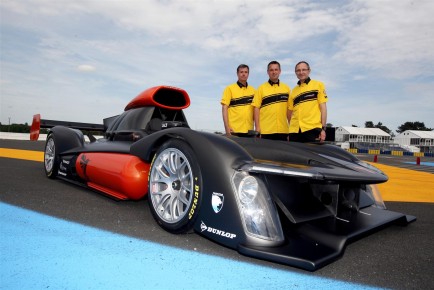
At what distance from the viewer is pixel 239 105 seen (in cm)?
Answer: 519

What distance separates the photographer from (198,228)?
89.9 inches

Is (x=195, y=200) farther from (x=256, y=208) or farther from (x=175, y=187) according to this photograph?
(x=256, y=208)

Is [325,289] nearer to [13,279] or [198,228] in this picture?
[198,228]

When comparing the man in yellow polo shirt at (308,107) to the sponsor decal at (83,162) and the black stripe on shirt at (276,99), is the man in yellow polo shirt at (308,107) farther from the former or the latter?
the sponsor decal at (83,162)

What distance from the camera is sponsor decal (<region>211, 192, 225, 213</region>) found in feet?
7.10

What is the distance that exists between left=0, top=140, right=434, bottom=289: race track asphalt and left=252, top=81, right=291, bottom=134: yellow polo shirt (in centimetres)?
241

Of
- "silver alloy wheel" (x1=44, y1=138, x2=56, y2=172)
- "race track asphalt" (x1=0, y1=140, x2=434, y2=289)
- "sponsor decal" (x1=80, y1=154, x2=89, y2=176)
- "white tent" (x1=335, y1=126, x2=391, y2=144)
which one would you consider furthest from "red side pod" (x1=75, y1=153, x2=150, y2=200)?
"white tent" (x1=335, y1=126, x2=391, y2=144)

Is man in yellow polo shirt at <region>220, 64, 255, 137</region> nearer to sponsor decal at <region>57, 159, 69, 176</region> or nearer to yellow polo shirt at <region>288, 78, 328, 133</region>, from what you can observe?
yellow polo shirt at <region>288, 78, 328, 133</region>

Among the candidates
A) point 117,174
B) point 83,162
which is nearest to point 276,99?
point 117,174

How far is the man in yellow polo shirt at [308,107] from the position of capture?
452 cm

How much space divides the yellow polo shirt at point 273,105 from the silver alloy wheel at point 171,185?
2676mm

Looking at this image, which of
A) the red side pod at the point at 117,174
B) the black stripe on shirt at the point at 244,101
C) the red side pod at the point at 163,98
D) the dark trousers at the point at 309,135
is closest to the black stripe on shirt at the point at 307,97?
the dark trousers at the point at 309,135

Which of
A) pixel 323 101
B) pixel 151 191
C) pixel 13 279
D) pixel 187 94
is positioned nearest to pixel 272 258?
pixel 151 191

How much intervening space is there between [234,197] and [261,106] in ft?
10.4
